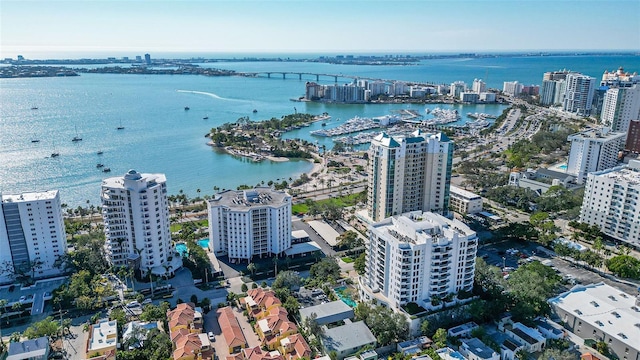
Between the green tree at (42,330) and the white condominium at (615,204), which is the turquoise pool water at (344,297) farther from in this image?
the white condominium at (615,204)

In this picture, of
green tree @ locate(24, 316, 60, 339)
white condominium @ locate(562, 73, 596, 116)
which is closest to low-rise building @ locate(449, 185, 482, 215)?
green tree @ locate(24, 316, 60, 339)

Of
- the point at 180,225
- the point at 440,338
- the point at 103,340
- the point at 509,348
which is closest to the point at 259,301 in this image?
the point at 103,340

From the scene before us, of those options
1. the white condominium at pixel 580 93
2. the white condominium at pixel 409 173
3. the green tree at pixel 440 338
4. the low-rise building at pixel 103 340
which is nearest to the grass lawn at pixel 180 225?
the low-rise building at pixel 103 340

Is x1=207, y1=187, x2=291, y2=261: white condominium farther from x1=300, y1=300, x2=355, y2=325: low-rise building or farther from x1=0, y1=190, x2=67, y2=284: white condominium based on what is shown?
x1=0, y1=190, x2=67, y2=284: white condominium

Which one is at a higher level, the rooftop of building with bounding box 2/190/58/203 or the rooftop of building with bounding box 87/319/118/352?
the rooftop of building with bounding box 2/190/58/203

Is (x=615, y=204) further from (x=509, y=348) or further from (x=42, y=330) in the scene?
(x=42, y=330)

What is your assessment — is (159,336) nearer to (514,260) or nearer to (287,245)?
(287,245)
